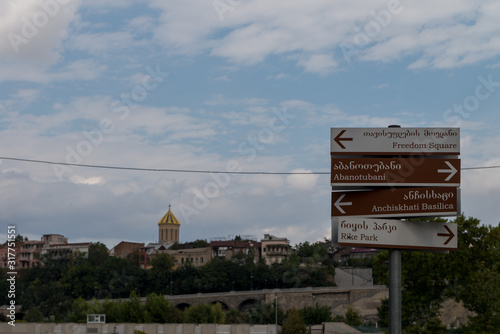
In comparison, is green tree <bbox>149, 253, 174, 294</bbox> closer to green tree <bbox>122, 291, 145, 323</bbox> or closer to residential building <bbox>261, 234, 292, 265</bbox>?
residential building <bbox>261, 234, 292, 265</bbox>

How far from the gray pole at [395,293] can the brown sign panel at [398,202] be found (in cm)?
84

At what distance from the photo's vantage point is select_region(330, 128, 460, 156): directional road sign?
11.2 meters

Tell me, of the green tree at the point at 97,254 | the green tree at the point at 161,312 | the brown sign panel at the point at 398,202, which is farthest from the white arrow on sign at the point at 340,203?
the green tree at the point at 97,254

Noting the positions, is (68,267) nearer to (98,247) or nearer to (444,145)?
(98,247)

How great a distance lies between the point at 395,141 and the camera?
Answer: 11.3 m

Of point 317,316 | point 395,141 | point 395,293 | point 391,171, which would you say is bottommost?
point 317,316

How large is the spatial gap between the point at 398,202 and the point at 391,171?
582 millimetres

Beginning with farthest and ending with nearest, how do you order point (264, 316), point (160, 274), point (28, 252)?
point (28, 252) → point (160, 274) → point (264, 316)

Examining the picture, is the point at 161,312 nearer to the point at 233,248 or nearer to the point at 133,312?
the point at 133,312

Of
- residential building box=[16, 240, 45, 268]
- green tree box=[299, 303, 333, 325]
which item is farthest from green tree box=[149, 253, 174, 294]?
residential building box=[16, 240, 45, 268]

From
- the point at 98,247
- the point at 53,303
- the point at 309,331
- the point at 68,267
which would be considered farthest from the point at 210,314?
the point at 98,247

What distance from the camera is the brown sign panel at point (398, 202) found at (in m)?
11.0

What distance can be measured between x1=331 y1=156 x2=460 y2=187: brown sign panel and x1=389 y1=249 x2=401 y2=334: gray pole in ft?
4.51

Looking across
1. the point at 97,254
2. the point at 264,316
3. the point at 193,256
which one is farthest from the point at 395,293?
the point at 193,256
